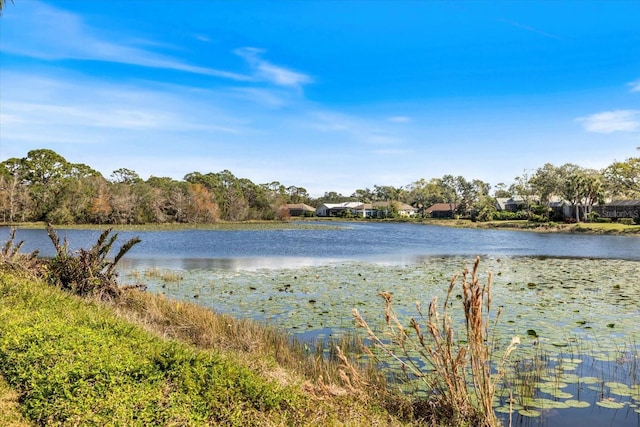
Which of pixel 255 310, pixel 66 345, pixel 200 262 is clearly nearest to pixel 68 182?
pixel 200 262

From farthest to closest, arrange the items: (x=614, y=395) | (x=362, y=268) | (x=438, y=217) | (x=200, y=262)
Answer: (x=438, y=217), (x=200, y=262), (x=362, y=268), (x=614, y=395)

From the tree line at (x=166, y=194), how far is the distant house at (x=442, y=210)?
567 cm

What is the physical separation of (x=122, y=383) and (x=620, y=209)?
98227 mm

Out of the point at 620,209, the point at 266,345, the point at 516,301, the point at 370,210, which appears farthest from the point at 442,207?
the point at 266,345

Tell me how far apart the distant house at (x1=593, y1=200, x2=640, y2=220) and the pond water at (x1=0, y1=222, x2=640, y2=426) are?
5968 cm

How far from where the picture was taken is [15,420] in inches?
193

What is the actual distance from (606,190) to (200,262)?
80479 mm

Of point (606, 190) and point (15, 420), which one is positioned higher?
point (606, 190)

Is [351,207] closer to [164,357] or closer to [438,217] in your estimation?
[438,217]

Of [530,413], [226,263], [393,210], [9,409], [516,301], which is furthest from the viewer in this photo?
[393,210]

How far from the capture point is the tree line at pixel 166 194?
72.6m

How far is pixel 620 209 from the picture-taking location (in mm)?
83938

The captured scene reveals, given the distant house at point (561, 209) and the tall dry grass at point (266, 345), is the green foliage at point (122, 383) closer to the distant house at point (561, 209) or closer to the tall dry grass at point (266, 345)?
the tall dry grass at point (266, 345)

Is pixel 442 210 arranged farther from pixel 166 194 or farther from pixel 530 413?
pixel 530 413
